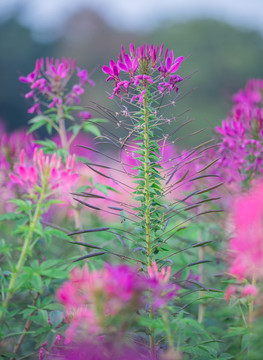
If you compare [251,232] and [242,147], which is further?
[242,147]

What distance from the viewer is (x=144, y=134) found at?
1.20 m

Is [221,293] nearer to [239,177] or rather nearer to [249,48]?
[239,177]

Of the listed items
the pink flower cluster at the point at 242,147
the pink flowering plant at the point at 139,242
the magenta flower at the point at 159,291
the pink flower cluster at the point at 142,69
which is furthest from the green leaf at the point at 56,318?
the pink flower cluster at the point at 242,147

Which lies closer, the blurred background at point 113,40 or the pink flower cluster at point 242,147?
the pink flower cluster at point 242,147

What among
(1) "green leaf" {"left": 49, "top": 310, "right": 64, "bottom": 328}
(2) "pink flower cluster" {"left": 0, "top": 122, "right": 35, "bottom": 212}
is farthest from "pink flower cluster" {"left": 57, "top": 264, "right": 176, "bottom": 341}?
(2) "pink flower cluster" {"left": 0, "top": 122, "right": 35, "bottom": 212}

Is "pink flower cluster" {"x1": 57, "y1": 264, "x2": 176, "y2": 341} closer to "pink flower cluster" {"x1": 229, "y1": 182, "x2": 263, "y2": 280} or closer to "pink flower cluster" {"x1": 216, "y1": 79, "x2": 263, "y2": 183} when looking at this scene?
"pink flower cluster" {"x1": 229, "y1": 182, "x2": 263, "y2": 280}

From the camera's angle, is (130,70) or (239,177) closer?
(130,70)

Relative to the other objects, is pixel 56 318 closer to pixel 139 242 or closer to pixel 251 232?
pixel 139 242

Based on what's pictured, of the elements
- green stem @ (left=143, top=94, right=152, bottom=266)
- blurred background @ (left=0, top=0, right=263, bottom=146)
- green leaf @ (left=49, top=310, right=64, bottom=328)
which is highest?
blurred background @ (left=0, top=0, right=263, bottom=146)

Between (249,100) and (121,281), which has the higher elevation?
(249,100)

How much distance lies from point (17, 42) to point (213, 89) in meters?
7.74

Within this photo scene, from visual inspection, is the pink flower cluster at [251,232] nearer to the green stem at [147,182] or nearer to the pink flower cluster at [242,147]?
the green stem at [147,182]

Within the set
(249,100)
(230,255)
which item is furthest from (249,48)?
(230,255)

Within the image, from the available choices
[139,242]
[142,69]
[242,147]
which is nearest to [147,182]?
[139,242]
